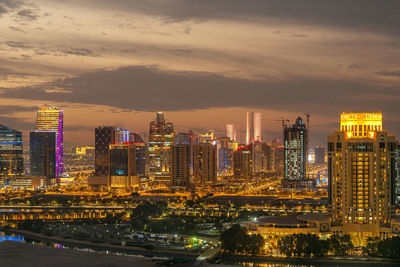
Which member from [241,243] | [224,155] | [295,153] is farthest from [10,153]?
[241,243]

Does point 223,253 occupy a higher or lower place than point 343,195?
lower

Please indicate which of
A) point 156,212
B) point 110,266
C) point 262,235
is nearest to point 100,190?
point 156,212

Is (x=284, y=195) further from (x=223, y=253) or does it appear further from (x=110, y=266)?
(x=110, y=266)

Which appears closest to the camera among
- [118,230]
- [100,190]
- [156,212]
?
[118,230]

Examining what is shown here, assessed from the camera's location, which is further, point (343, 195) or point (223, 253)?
point (343, 195)

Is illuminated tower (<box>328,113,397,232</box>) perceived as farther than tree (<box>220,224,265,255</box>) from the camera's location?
Yes

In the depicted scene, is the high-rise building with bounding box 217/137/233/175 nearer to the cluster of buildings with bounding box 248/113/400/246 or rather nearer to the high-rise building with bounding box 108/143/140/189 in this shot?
the high-rise building with bounding box 108/143/140/189

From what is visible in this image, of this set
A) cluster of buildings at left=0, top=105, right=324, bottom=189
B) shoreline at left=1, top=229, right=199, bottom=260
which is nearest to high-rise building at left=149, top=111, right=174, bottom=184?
cluster of buildings at left=0, top=105, right=324, bottom=189
